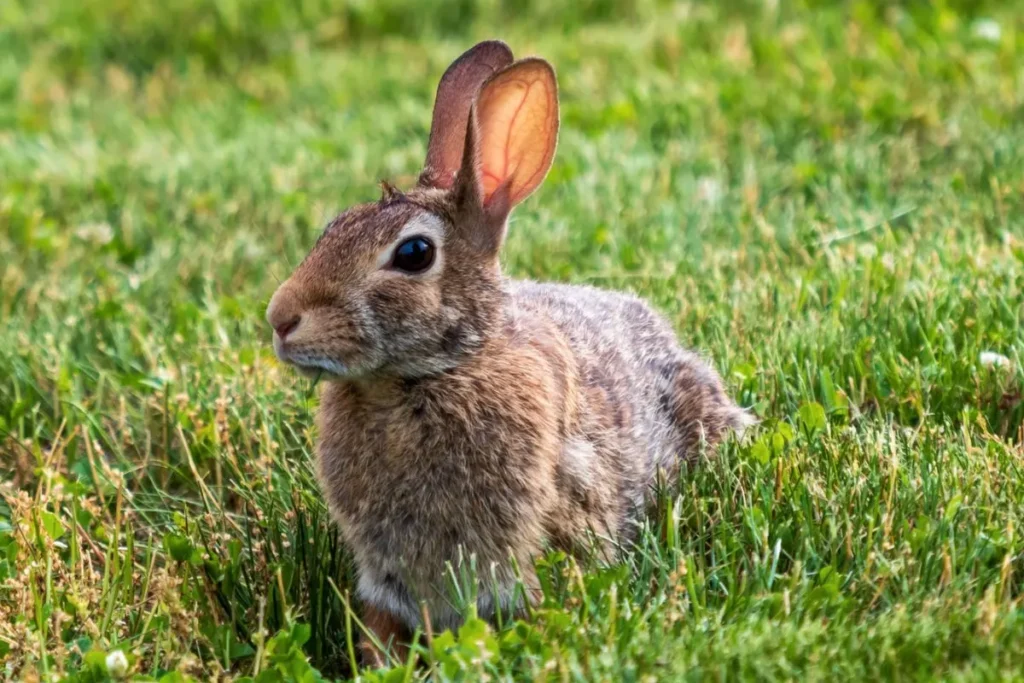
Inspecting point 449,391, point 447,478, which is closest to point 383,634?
point 447,478

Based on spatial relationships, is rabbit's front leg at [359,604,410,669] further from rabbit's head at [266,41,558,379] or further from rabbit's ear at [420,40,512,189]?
rabbit's ear at [420,40,512,189]

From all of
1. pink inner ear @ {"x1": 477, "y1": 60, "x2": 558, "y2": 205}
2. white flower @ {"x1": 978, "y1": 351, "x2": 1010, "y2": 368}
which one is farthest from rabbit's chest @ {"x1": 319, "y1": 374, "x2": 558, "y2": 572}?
white flower @ {"x1": 978, "y1": 351, "x2": 1010, "y2": 368}

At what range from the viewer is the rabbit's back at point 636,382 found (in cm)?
377

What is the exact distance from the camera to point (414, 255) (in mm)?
3352

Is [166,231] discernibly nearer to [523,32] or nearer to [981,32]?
[523,32]

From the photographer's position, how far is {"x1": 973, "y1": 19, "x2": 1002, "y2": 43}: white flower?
741 centimetres

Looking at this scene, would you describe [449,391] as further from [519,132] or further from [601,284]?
[601,284]

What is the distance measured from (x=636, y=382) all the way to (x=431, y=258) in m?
0.88

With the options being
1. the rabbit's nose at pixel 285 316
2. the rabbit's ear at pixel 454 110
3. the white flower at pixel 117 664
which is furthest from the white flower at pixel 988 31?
the white flower at pixel 117 664

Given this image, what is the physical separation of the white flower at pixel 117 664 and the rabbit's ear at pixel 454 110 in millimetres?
1322

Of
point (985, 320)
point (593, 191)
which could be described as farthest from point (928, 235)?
point (593, 191)

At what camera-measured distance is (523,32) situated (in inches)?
343

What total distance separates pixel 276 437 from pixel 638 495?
1.14 metres

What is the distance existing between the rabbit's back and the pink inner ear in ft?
0.95
